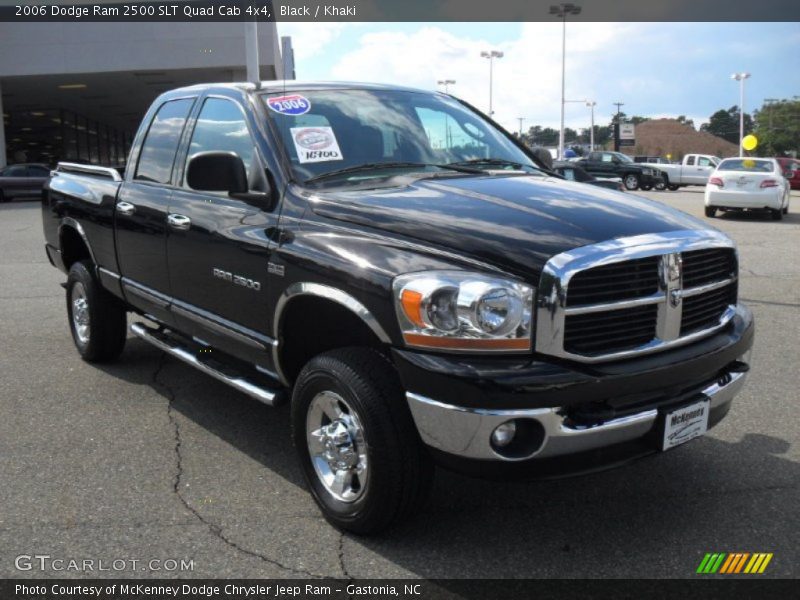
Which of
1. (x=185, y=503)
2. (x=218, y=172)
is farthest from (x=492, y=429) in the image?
(x=218, y=172)

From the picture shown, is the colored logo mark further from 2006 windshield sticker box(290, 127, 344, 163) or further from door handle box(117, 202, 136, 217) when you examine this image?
door handle box(117, 202, 136, 217)

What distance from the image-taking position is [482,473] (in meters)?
3.00

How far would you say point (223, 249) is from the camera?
13.5ft

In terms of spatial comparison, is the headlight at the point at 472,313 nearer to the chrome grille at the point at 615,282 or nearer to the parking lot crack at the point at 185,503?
the chrome grille at the point at 615,282

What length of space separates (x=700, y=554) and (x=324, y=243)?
2.00m

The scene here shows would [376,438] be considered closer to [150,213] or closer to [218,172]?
[218,172]

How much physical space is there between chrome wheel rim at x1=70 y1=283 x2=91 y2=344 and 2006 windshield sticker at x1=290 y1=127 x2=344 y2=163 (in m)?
2.79

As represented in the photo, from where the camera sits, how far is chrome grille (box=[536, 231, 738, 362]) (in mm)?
2945

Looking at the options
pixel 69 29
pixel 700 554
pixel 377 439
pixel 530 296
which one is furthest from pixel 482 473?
pixel 69 29

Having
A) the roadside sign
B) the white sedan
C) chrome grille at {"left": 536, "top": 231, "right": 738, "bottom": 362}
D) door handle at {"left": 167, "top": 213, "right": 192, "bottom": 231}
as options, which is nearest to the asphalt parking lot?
chrome grille at {"left": 536, "top": 231, "right": 738, "bottom": 362}

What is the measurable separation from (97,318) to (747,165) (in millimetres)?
17041

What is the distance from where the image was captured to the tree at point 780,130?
81.8 meters

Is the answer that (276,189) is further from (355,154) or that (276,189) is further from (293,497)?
(293,497)

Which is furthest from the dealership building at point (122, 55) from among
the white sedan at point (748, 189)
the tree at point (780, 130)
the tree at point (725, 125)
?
the tree at point (725, 125)
